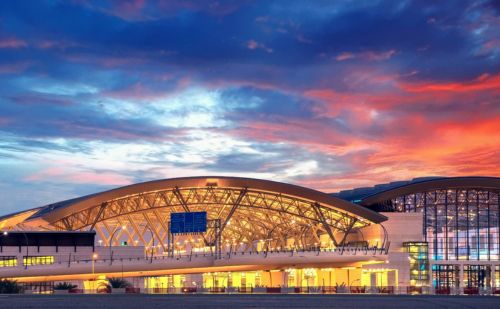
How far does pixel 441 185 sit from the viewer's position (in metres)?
115

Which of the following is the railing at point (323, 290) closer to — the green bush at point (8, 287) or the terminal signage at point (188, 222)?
the green bush at point (8, 287)

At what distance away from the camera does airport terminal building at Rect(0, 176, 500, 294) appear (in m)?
102

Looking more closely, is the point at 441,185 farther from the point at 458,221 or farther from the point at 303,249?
the point at 303,249

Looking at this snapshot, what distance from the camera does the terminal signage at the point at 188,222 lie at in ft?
361

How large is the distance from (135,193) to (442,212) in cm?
4629

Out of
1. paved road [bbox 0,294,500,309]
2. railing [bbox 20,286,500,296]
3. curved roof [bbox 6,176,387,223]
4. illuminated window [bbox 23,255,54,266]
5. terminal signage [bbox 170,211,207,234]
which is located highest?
curved roof [bbox 6,176,387,223]

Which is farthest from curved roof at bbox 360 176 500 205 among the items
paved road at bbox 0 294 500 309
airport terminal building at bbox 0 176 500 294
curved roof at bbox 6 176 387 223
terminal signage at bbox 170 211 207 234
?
paved road at bbox 0 294 500 309

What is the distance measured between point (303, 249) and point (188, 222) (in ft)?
56.6

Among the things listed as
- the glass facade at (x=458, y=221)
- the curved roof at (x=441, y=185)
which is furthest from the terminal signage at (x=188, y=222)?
the glass facade at (x=458, y=221)

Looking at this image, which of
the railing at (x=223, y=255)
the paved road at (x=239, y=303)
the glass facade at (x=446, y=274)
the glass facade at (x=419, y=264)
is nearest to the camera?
the paved road at (x=239, y=303)

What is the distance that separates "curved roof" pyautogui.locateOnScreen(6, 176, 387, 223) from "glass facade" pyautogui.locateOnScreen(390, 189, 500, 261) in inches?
290

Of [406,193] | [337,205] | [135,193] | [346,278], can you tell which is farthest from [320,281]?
[135,193]

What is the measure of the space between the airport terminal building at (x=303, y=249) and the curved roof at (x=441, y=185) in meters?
0.15

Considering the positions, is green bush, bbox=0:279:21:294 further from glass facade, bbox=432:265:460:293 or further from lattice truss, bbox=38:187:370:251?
glass facade, bbox=432:265:460:293
